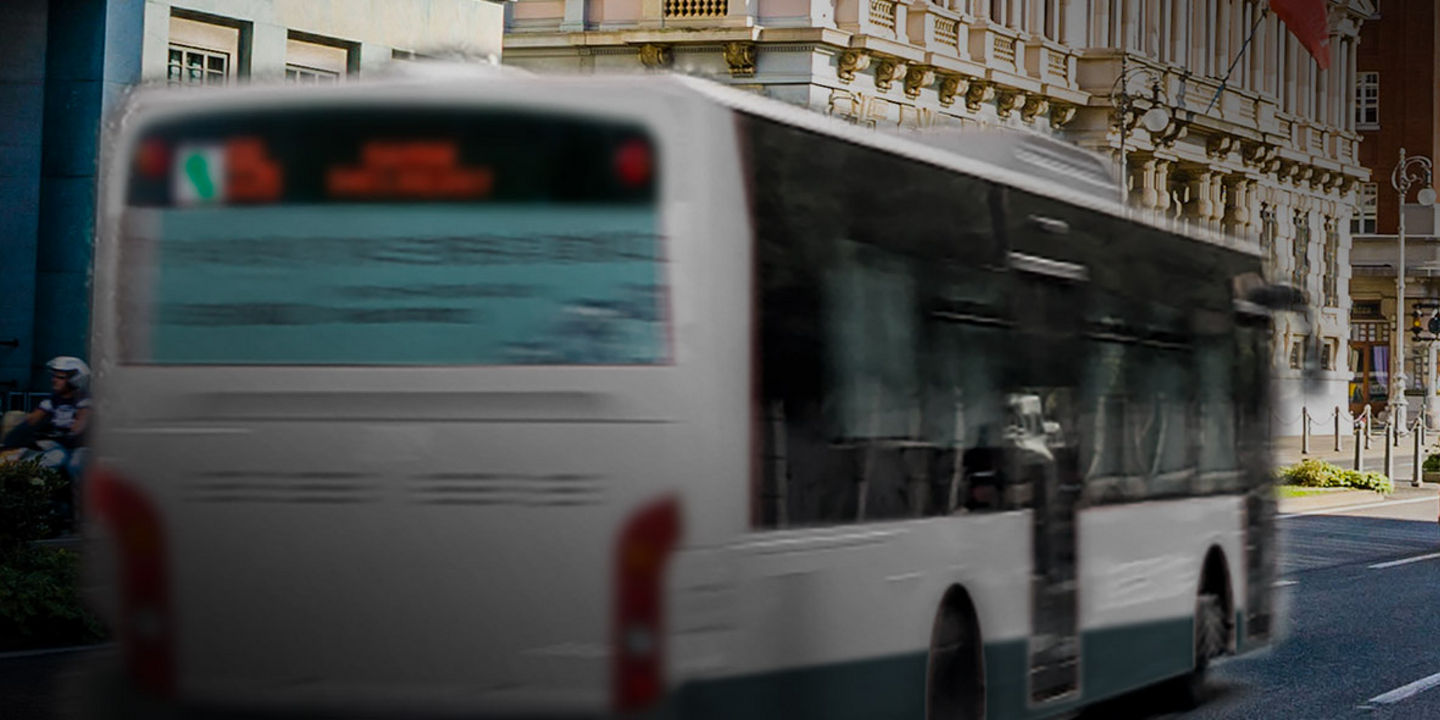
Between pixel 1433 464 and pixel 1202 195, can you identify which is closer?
pixel 1433 464

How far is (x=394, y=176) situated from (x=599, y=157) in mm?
689

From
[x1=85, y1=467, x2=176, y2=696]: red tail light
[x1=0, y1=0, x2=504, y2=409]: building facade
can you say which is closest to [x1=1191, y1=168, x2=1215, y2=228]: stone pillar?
[x1=0, y1=0, x2=504, y2=409]: building facade

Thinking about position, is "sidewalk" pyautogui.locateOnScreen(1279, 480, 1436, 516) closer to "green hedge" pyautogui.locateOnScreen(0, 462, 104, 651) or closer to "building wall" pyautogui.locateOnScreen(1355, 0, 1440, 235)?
"green hedge" pyautogui.locateOnScreen(0, 462, 104, 651)

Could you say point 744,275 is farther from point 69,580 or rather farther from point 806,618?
point 69,580

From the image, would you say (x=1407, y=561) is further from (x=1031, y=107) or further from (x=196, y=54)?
(x=1031, y=107)

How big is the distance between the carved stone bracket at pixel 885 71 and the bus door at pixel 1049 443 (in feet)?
119

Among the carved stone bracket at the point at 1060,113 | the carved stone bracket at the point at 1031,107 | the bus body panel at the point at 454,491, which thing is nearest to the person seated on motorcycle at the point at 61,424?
the bus body panel at the point at 454,491

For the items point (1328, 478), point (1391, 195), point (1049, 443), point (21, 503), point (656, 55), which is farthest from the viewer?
point (1391, 195)

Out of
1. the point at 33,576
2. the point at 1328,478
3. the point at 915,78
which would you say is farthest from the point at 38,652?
the point at 915,78

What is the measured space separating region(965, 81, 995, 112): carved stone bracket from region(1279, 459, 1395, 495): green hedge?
1232cm

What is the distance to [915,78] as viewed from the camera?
160 ft

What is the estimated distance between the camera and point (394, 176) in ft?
25.6

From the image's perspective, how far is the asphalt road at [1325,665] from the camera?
44.1ft

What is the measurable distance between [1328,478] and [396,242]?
35.9m
